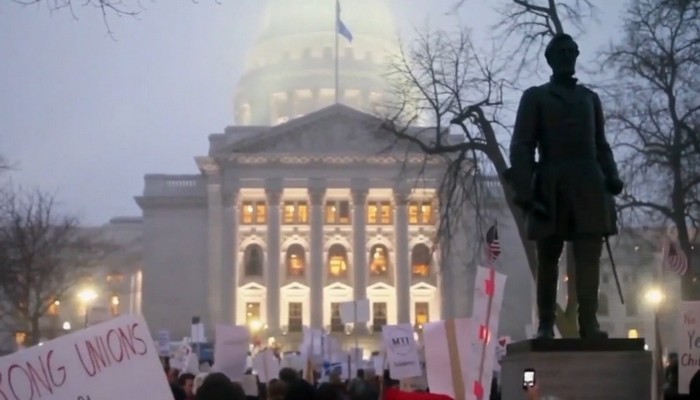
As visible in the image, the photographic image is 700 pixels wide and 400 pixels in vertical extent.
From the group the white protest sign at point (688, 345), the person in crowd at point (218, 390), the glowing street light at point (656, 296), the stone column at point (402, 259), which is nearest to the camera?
the person in crowd at point (218, 390)

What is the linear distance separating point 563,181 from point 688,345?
2949mm

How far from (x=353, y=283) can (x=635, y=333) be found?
19813mm

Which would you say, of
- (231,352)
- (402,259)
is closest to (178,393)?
(231,352)

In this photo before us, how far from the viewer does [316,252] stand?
3164 inches

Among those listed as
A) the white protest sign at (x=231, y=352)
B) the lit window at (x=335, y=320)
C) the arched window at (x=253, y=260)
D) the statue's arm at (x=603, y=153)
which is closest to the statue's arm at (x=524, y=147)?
the statue's arm at (x=603, y=153)

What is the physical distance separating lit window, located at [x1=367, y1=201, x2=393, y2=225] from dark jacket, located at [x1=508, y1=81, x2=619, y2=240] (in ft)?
246

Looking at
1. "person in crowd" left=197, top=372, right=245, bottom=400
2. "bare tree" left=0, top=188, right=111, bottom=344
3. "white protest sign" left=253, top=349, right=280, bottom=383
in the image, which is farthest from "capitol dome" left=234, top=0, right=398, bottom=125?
"person in crowd" left=197, top=372, right=245, bottom=400

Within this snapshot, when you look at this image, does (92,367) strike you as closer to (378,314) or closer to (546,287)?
(546,287)

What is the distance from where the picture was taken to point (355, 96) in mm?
110688

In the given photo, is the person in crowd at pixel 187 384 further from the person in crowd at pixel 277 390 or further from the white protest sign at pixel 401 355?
the person in crowd at pixel 277 390

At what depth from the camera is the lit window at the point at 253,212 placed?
83.1m

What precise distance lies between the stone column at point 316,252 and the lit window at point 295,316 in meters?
1.89

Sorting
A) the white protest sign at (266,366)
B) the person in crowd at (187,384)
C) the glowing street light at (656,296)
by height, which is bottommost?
the white protest sign at (266,366)

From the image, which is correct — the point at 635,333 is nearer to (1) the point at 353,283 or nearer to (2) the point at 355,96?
(1) the point at 353,283
